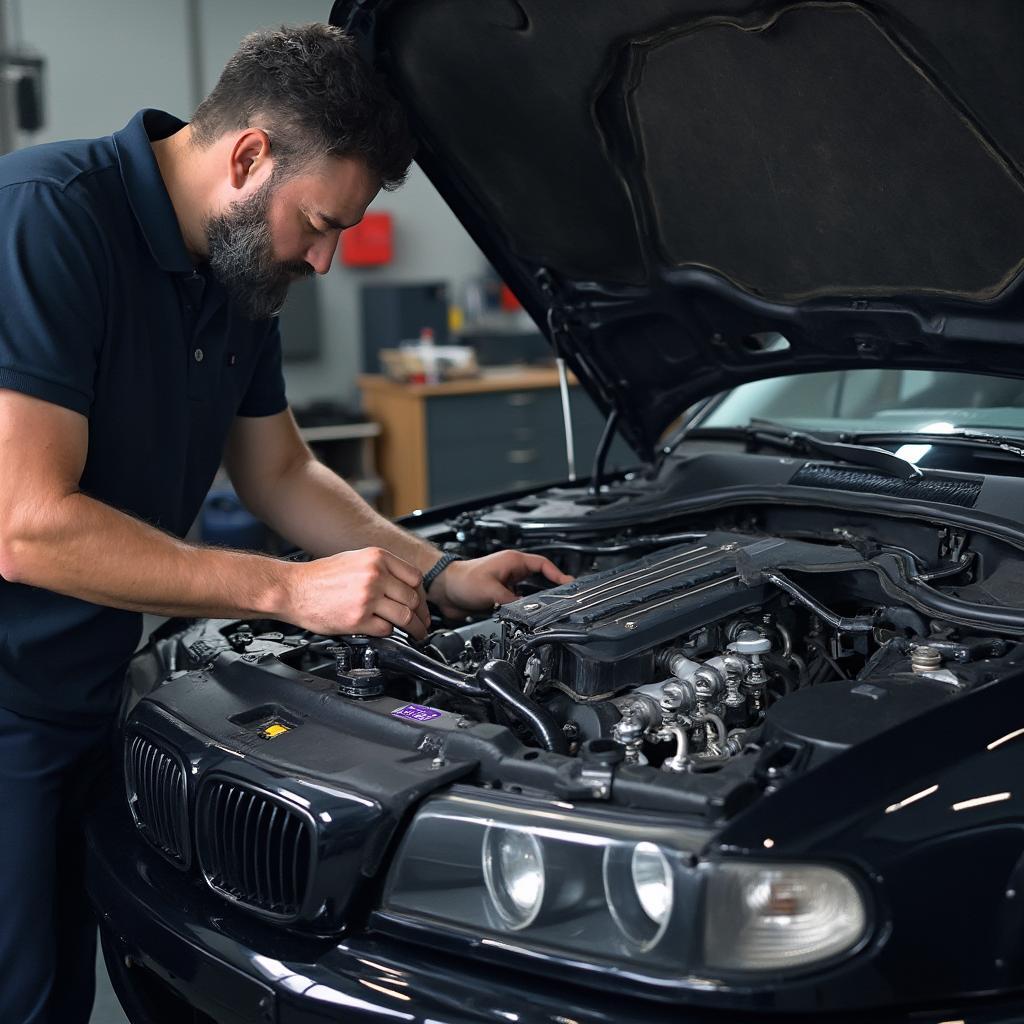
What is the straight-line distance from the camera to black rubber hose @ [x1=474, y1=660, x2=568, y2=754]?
1.43 m

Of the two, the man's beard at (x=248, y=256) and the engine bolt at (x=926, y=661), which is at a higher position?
the man's beard at (x=248, y=256)

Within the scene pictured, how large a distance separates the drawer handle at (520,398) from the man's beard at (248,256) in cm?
405

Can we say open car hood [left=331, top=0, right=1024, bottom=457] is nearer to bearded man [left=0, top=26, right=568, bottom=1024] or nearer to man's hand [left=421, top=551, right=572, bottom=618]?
bearded man [left=0, top=26, right=568, bottom=1024]

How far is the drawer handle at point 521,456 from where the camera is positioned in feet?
19.7

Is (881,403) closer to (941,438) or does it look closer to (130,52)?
(941,438)

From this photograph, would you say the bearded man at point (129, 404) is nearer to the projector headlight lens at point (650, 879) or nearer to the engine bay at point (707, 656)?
the engine bay at point (707, 656)

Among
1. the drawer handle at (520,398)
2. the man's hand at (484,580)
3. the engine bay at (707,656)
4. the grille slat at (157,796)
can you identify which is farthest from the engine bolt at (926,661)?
the drawer handle at (520,398)

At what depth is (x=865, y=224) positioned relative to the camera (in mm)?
1895

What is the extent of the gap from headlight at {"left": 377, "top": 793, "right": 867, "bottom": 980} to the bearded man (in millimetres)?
415

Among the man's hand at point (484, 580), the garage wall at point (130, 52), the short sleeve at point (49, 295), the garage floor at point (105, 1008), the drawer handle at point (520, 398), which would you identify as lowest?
the garage floor at point (105, 1008)

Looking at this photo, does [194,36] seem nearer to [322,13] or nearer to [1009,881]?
[322,13]

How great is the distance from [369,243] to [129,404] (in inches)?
193

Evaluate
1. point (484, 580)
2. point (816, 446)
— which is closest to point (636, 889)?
point (484, 580)

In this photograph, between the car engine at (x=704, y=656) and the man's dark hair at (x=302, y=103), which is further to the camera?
the man's dark hair at (x=302, y=103)
